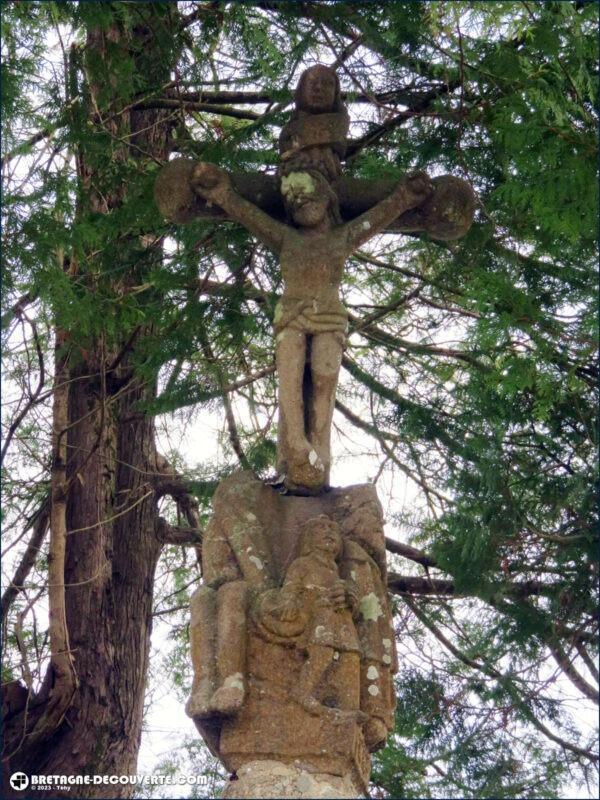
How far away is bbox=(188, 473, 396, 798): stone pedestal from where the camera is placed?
18.1 feet

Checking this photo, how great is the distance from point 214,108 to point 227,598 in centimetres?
443

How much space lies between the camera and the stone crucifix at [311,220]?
6297mm

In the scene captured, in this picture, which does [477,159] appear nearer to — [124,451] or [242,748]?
[124,451]

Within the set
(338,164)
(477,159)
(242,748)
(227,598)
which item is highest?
(477,159)

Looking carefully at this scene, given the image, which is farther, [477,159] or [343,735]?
[477,159]

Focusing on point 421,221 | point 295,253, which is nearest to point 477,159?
point 421,221

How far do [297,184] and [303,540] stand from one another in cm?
160

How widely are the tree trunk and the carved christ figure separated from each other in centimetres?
182

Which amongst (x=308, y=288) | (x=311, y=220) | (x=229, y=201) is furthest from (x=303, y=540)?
(x=229, y=201)

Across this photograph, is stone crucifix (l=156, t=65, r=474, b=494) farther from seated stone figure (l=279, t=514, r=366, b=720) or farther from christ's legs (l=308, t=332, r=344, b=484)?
seated stone figure (l=279, t=514, r=366, b=720)

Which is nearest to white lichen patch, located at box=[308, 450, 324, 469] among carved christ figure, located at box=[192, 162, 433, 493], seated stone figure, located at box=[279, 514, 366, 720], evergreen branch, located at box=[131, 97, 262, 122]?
carved christ figure, located at box=[192, 162, 433, 493]

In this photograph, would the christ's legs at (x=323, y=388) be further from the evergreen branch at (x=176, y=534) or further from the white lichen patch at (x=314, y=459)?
the evergreen branch at (x=176, y=534)

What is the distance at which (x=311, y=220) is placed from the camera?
657cm

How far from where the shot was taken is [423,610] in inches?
363
